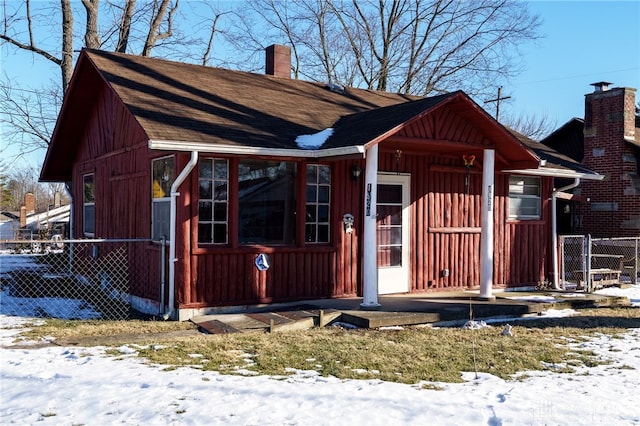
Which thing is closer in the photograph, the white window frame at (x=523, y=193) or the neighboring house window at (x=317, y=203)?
the neighboring house window at (x=317, y=203)

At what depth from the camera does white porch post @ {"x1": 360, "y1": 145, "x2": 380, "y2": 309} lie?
9523 millimetres

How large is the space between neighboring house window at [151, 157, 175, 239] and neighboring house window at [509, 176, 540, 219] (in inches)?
284

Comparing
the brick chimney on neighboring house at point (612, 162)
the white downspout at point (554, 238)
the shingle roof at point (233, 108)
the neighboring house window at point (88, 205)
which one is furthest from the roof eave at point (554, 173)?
the neighboring house window at point (88, 205)

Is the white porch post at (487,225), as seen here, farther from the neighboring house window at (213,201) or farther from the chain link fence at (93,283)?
the chain link fence at (93,283)

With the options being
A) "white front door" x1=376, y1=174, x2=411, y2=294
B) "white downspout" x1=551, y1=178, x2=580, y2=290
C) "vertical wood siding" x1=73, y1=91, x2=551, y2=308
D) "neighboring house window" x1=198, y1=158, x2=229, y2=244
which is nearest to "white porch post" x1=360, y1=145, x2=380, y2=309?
"vertical wood siding" x1=73, y1=91, x2=551, y2=308

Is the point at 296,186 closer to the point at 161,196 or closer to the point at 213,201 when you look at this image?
the point at 213,201

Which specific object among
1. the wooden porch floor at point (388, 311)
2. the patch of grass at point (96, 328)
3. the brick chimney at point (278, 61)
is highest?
the brick chimney at point (278, 61)

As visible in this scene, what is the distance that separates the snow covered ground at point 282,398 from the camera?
16.1ft

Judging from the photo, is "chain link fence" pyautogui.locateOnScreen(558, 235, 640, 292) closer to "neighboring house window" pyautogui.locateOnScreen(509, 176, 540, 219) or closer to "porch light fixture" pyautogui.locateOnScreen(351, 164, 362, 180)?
"neighboring house window" pyautogui.locateOnScreen(509, 176, 540, 219)

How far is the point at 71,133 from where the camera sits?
14.5m

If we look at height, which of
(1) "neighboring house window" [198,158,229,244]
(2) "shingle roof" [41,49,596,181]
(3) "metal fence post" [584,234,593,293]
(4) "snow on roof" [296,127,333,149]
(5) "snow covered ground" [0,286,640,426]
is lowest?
(5) "snow covered ground" [0,286,640,426]

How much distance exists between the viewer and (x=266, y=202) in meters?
10.1

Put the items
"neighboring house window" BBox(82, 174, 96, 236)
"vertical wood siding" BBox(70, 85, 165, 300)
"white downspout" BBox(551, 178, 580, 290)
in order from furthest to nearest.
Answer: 1. "neighboring house window" BBox(82, 174, 96, 236)
2. "white downspout" BBox(551, 178, 580, 290)
3. "vertical wood siding" BBox(70, 85, 165, 300)

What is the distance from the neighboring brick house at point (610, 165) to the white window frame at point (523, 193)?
4.89m
